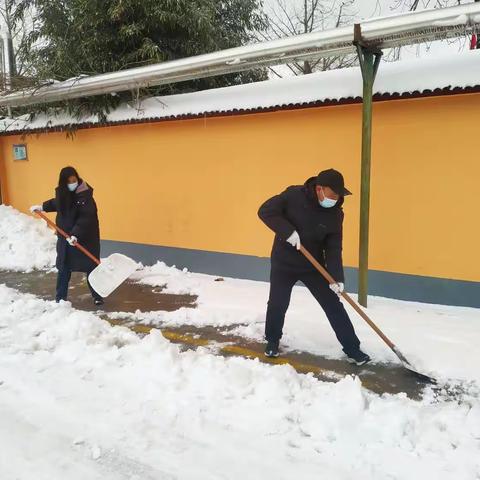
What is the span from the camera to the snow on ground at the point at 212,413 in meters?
2.45

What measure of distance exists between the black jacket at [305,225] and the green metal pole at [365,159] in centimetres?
128

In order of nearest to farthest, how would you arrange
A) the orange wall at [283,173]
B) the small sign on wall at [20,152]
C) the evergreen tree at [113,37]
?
the orange wall at [283,173], the evergreen tree at [113,37], the small sign on wall at [20,152]

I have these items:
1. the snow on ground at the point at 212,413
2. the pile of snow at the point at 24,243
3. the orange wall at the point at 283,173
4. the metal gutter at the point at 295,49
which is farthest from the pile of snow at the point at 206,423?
the pile of snow at the point at 24,243

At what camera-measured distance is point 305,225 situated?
139 inches

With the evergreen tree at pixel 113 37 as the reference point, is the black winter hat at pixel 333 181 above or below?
below

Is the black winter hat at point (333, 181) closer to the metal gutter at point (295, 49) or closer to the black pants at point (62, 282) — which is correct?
the metal gutter at point (295, 49)

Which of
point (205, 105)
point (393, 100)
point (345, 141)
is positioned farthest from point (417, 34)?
point (205, 105)

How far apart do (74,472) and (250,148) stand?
4.42 m

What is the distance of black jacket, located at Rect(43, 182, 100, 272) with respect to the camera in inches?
204

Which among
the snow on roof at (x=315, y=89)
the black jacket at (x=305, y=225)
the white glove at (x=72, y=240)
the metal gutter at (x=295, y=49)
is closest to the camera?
the black jacket at (x=305, y=225)

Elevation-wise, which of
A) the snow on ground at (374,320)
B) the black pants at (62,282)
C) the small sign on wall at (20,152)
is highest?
the small sign on wall at (20,152)

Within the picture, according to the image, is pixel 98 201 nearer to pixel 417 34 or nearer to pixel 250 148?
pixel 250 148

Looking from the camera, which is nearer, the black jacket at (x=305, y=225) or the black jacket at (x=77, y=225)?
the black jacket at (x=305, y=225)

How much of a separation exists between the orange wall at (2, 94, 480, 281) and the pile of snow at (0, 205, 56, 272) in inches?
43.4
